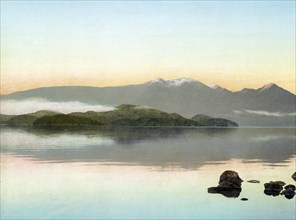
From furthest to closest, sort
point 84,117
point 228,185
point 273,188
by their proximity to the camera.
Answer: point 84,117 < point 273,188 < point 228,185

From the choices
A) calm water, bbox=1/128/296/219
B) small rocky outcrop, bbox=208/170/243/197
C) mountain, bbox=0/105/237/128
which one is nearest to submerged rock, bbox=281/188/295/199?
calm water, bbox=1/128/296/219

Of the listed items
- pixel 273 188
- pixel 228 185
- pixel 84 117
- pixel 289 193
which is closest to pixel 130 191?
pixel 228 185

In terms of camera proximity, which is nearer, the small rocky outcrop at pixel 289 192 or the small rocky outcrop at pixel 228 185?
the small rocky outcrop at pixel 289 192

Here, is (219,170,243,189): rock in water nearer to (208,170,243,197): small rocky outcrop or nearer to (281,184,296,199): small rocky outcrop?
(208,170,243,197): small rocky outcrop

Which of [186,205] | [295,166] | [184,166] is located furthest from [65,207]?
[295,166]

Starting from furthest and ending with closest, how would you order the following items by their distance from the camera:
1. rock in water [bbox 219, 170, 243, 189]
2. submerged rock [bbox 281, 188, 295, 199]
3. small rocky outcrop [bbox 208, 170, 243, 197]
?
1. rock in water [bbox 219, 170, 243, 189]
2. small rocky outcrop [bbox 208, 170, 243, 197]
3. submerged rock [bbox 281, 188, 295, 199]

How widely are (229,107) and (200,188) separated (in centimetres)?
1705

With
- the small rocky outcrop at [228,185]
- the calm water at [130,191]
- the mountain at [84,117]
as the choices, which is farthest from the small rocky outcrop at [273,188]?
the mountain at [84,117]

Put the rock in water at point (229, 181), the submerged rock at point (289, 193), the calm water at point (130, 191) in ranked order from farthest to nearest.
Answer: the rock in water at point (229, 181) → the submerged rock at point (289, 193) → the calm water at point (130, 191)

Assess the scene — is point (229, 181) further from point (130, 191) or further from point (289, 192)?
point (130, 191)

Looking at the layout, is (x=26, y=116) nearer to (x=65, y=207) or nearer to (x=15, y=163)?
(x=15, y=163)

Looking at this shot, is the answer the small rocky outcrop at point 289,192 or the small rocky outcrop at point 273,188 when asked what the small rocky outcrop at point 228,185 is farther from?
the small rocky outcrop at point 289,192

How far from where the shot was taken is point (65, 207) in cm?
1761

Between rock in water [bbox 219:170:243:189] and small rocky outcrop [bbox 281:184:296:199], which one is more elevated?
rock in water [bbox 219:170:243:189]
